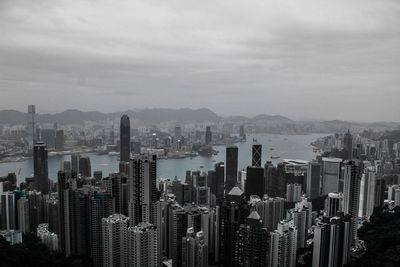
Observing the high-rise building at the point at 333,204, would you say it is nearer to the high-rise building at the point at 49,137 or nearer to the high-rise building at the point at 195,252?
the high-rise building at the point at 195,252

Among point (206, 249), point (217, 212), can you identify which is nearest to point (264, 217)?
point (217, 212)

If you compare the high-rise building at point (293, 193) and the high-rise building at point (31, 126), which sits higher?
the high-rise building at point (31, 126)

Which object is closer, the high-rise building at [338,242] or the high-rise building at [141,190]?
the high-rise building at [338,242]

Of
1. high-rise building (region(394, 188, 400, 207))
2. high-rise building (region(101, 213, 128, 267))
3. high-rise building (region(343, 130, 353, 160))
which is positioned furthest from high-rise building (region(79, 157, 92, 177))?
high-rise building (region(394, 188, 400, 207))

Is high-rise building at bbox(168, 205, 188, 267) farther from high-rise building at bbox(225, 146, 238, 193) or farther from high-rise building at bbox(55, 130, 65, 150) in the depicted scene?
high-rise building at bbox(55, 130, 65, 150)

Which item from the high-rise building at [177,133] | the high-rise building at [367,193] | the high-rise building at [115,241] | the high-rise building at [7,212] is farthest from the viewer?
the high-rise building at [177,133]

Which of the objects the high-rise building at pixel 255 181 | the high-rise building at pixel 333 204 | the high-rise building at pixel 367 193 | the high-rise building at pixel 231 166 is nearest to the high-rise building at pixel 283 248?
the high-rise building at pixel 333 204
